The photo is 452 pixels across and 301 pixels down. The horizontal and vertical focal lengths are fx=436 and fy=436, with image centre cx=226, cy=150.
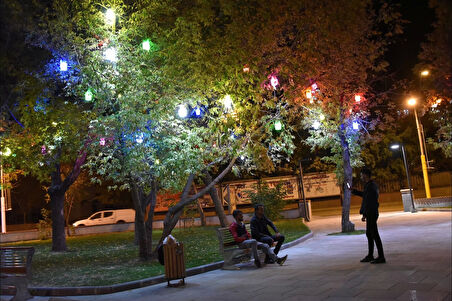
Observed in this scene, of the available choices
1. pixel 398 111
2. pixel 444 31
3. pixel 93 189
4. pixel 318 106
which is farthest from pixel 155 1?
pixel 93 189

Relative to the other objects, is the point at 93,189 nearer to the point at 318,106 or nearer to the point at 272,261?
the point at 318,106

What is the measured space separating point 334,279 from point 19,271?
241 inches

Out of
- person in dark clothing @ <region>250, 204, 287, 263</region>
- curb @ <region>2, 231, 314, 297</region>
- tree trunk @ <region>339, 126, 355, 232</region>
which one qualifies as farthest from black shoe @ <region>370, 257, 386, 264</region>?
tree trunk @ <region>339, 126, 355, 232</region>

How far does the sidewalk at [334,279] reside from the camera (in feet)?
22.8

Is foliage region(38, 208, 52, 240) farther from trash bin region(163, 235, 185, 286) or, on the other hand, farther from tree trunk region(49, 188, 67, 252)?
trash bin region(163, 235, 185, 286)

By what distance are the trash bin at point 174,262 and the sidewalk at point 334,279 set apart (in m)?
0.28

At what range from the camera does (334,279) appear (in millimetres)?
8133

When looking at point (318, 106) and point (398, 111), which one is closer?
point (318, 106)

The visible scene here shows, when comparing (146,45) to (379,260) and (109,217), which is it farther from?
(109,217)

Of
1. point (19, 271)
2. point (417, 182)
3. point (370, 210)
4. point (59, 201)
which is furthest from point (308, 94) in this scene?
point (417, 182)

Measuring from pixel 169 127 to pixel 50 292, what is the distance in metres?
5.85

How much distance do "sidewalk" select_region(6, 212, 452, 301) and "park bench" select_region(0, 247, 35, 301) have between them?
0.53m

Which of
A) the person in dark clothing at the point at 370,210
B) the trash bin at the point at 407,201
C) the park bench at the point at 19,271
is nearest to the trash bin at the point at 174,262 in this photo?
the park bench at the point at 19,271

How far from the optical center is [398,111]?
66.7ft
